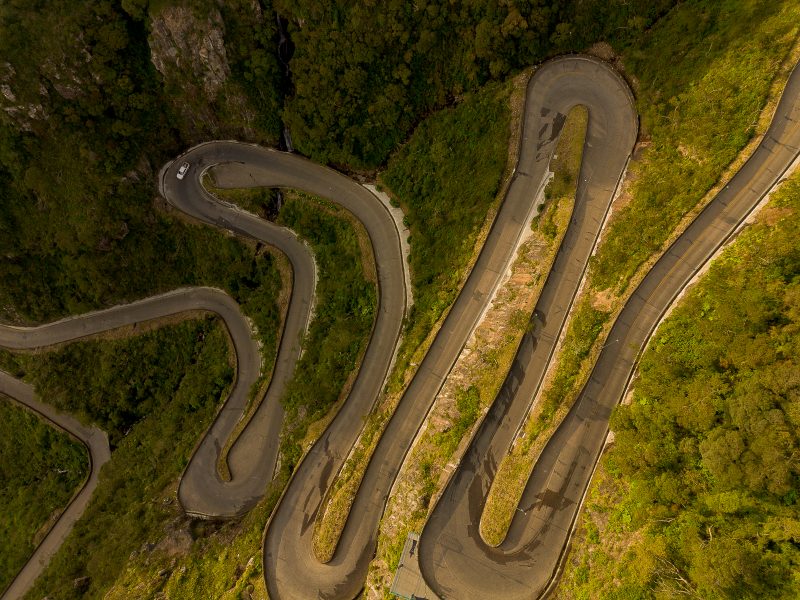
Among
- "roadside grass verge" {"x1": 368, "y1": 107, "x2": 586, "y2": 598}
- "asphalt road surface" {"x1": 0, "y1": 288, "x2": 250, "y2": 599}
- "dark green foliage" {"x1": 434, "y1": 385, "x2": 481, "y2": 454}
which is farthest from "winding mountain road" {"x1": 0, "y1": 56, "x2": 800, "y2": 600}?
"dark green foliage" {"x1": 434, "y1": 385, "x2": 481, "y2": 454}

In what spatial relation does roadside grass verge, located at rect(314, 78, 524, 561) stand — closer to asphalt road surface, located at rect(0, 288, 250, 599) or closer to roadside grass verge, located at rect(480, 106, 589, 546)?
roadside grass verge, located at rect(480, 106, 589, 546)

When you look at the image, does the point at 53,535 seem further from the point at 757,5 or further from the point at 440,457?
the point at 757,5

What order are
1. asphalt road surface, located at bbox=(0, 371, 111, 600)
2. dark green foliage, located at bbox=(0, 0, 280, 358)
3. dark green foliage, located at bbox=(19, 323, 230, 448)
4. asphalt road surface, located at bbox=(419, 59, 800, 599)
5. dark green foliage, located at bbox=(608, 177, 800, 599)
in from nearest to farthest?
dark green foliage, located at bbox=(608, 177, 800, 599) < asphalt road surface, located at bbox=(419, 59, 800, 599) < dark green foliage, located at bbox=(0, 0, 280, 358) < asphalt road surface, located at bbox=(0, 371, 111, 600) < dark green foliage, located at bbox=(19, 323, 230, 448)

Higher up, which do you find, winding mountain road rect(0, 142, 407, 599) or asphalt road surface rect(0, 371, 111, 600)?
winding mountain road rect(0, 142, 407, 599)

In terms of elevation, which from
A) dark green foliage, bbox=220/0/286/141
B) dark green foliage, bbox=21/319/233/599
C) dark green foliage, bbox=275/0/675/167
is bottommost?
dark green foliage, bbox=21/319/233/599

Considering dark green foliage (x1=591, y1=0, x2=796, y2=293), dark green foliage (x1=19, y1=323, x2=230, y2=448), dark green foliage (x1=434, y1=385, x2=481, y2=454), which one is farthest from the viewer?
dark green foliage (x1=19, y1=323, x2=230, y2=448)

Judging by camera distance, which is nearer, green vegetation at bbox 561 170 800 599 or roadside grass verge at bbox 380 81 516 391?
green vegetation at bbox 561 170 800 599
